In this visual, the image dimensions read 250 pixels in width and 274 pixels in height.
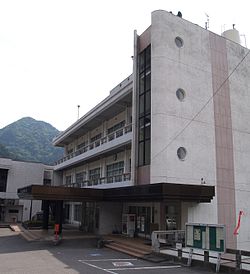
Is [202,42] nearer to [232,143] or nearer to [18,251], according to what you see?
[232,143]

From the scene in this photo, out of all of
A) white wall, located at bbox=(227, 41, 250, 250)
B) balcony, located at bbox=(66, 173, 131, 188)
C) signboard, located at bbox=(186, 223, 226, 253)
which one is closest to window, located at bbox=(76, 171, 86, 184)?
balcony, located at bbox=(66, 173, 131, 188)

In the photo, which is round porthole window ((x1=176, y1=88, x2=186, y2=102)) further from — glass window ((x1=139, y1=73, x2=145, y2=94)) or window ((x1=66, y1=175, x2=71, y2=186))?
window ((x1=66, y1=175, x2=71, y2=186))

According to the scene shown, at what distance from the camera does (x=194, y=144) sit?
19594 millimetres

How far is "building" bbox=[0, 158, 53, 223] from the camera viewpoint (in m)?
41.1

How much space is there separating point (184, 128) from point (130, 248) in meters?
7.35

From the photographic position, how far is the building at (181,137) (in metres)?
18.5

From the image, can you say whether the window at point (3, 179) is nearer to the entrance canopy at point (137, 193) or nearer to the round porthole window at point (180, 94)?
the entrance canopy at point (137, 193)

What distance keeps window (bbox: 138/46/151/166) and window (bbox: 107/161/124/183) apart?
3969mm

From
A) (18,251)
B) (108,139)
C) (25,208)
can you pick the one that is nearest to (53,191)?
(18,251)

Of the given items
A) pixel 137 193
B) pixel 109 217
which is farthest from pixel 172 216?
pixel 109 217

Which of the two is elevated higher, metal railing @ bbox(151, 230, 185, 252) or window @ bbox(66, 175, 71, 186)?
window @ bbox(66, 175, 71, 186)

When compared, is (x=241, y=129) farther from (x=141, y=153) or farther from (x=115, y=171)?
(x=115, y=171)

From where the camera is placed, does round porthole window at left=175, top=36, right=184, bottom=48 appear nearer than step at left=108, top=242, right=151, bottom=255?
No

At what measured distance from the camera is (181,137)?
62.6 feet
